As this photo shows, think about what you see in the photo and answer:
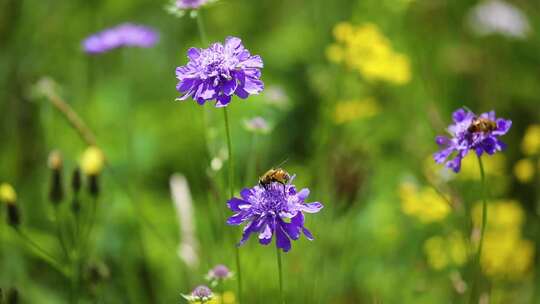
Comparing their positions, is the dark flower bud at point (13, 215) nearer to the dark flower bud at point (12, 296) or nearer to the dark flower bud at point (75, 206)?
the dark flower bud at point (75, 206)

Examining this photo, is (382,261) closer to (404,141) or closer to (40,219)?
(404,141)

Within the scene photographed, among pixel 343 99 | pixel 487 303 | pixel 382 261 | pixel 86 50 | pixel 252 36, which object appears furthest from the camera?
pixel 252 36

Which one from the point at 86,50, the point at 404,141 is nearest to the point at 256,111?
the point at 404,141

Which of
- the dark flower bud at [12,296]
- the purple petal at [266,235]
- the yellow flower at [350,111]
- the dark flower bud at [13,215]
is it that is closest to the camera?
the purple petal at [266,235]

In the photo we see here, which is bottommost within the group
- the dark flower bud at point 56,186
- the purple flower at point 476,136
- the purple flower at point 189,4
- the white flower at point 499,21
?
the purple flower at point 476,136

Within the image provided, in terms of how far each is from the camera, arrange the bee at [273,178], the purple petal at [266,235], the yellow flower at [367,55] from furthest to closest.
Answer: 1. the yellow flower at [367,55]
2. the bee at [273,178]
3. the purple petal at [266,235]

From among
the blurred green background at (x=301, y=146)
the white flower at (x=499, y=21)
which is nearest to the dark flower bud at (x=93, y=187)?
the blurred green background at (x=301, y=146)
